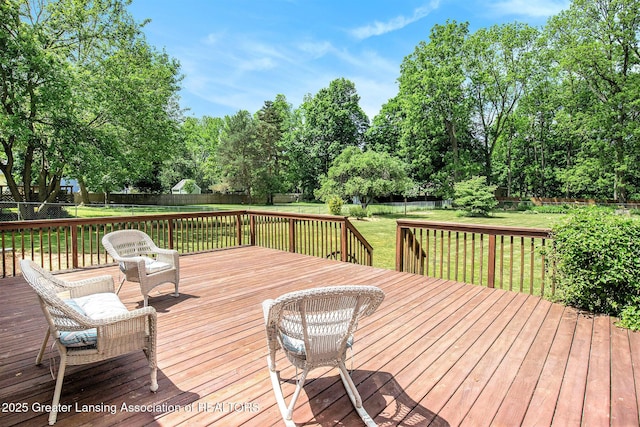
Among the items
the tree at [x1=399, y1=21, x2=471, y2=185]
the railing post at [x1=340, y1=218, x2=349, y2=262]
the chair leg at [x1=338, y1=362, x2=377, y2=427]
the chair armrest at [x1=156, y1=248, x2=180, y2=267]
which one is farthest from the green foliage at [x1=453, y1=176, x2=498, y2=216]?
the chair leg at [x1=338, y1=362, x2=377, y2=427]

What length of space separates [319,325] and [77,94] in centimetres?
1255

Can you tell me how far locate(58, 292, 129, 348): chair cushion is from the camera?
1874 millimetres

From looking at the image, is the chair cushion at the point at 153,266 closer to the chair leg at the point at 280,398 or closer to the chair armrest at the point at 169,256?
the chair armrest at the point at 169,256

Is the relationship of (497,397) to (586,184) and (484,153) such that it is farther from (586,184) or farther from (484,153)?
(484,153)

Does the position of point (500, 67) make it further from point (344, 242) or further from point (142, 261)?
point (142, 261)

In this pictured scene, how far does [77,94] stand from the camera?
10.6 meters

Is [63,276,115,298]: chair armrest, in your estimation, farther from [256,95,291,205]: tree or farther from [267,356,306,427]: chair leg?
[256,95,291,205]: tree

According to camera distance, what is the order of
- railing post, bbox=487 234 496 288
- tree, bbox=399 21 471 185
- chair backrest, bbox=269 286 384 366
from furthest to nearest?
1. tree, bbox=399 21 471 185
2. railing post, bbox=487 234 496 288
3. chair backrest, bbox=269 286 384 366

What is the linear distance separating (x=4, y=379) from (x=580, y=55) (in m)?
27.0

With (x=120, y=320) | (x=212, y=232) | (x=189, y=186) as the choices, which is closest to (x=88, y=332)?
(x=120, y=320)

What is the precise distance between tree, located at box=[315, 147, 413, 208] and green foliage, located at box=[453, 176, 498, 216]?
4.07 metres

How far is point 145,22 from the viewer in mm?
13719

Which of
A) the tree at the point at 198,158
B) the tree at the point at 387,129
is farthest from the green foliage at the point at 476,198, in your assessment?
the tree at the point at 198,158

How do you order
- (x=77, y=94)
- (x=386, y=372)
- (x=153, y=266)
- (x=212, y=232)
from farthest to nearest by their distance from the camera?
(x=77, y=94) < (x=212, y=232) < (x=153, y=266) < (x=386, y=372)
